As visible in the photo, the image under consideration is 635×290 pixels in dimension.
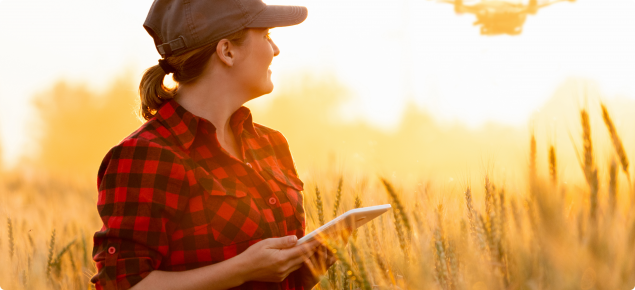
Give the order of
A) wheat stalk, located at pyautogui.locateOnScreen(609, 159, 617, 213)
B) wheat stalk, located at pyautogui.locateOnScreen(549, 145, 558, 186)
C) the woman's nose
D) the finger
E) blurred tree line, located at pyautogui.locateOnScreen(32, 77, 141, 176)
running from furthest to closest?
blurred tree line, located at pyautogui.locateOnScreen(32, 77, 141, 176) < the woman's nose < the finger < wheat stalk, located at pyautogui.locateOnScreen(549, 145, 558, 186) < wheat stalk, located at pyautogui.locateOnScreen(609, 159, 617, 213)

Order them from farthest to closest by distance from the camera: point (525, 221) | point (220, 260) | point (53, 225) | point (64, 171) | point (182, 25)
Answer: point (64, 171)
point (53, 225)
point (182, 25)
point (220, 260)
point (525, 221)

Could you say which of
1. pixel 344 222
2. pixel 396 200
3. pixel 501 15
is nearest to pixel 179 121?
pixel 344 222

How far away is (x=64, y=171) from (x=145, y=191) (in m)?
8.40

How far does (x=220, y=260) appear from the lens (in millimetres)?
1594

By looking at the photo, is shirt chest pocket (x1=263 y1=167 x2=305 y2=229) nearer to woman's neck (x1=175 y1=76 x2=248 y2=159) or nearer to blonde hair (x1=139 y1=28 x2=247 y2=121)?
woman's neck (x1=175 y1=76 x2=248 y2=159)

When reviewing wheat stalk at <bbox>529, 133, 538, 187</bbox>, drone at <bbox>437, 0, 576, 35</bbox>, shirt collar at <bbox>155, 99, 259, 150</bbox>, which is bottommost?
wheat stalk at <bbox>529, 133, 538, 187</bbox>

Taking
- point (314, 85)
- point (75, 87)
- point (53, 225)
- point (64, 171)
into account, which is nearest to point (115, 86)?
point (75, 87)

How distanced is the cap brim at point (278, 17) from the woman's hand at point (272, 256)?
0.80 metres

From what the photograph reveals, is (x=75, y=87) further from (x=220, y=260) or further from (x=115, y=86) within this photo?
(x=220, y=260)

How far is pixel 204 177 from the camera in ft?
5.28

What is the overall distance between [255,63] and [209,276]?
0.77 metres

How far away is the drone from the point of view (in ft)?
19.4

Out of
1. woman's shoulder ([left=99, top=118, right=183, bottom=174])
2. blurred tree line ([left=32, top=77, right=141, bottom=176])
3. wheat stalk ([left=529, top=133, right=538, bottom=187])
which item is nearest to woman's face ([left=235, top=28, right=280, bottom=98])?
woman's shoulder ([left=99, top=118, right=183, bottom=174])

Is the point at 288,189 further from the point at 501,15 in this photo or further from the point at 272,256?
the point at 501,15
